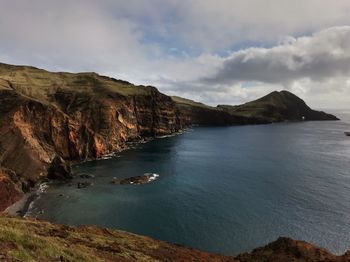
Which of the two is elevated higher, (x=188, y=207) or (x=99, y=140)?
(x=99, y=140)

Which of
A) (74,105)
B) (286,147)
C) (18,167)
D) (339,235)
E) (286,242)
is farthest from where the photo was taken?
(286,147)

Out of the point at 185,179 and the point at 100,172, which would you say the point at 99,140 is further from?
the point at 185,179

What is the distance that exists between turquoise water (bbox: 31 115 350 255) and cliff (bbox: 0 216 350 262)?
15507 mm

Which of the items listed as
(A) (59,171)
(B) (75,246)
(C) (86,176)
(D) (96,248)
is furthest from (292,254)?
(A) (59,171)

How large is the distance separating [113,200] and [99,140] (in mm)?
66746

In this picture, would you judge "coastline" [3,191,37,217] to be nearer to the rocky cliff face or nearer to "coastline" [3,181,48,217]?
"coastline" [3,181,48,217]

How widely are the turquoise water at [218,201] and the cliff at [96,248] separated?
50.9 ft

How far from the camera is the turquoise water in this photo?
233 ft

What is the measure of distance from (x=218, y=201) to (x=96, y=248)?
177 feet

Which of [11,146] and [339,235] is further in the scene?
[11,146]

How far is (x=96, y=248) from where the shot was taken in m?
40.1

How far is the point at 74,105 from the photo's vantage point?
169 m

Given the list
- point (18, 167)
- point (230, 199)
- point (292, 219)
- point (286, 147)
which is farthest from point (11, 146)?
point (286, 147)

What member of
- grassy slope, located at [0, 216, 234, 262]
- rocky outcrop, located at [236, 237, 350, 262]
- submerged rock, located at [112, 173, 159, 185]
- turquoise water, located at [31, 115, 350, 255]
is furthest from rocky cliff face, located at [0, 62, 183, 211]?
rocky outcrop, located at [236, 237, 350, 262]
